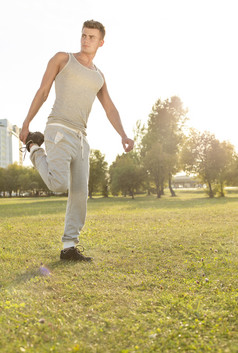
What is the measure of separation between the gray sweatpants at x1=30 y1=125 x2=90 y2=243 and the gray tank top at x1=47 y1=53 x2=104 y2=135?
13 cm

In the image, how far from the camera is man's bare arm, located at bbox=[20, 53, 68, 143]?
157 inches

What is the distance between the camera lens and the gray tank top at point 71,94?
157 inches

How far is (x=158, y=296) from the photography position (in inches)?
112

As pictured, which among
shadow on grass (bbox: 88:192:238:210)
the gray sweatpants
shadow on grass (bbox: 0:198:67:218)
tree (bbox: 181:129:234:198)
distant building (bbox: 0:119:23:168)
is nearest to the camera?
the gray sweatpants

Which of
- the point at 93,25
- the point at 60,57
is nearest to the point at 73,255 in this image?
the point at 60,57

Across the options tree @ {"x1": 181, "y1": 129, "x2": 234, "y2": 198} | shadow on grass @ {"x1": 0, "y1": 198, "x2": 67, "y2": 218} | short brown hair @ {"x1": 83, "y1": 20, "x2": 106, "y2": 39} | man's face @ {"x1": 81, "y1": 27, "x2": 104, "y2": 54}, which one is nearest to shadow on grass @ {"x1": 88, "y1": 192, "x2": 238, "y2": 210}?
shadow on grass @ {"x1": 0, "y1": 198, "x2": 67, "y2": 218}

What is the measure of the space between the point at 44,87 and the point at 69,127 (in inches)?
24.1

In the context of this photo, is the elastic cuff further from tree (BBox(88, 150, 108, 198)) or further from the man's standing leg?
tree (BBox(88, 150, 108, 198))

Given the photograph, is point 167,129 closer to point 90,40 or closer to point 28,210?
point 28,210

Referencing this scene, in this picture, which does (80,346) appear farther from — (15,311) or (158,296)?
(158,296)

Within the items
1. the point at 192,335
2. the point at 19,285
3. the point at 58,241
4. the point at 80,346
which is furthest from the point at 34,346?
the point at 58,241

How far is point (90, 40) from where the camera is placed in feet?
13.3

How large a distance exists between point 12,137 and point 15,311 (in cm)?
16933

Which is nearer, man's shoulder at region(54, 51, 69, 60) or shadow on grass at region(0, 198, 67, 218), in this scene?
man's shoulder at region(54, 51, 69, 60)
